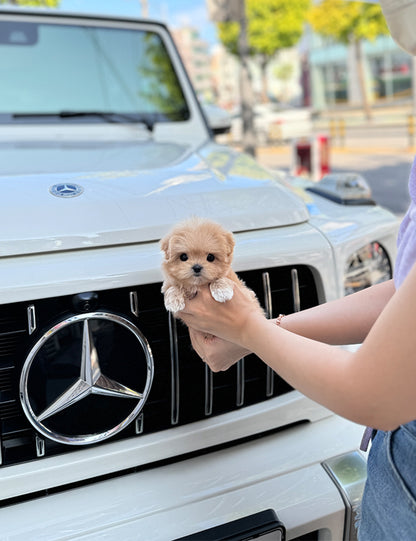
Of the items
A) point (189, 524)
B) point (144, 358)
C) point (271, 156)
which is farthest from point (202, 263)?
point (271, 156)

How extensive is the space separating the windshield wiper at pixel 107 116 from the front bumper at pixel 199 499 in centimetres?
179

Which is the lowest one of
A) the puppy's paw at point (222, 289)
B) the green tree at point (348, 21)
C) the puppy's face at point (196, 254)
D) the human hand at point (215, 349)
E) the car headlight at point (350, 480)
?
the car headlight at point (350, 480)

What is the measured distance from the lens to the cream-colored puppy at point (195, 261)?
43.1 inches

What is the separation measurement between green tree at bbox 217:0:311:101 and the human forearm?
2942 centimetres

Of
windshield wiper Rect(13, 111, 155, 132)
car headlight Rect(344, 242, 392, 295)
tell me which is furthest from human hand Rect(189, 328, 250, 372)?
windshield wiper Rect(13, 111, 155, 132)

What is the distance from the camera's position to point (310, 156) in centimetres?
828

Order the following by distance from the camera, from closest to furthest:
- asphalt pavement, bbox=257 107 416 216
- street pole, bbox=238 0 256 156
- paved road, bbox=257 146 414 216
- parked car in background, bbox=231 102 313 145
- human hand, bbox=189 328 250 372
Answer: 1. human hand, bbox=189 328 250 372
2. paved road, bbox=257 146 414 216
3. street pole, bbox=238 0 256 156
4. asphalt pavement, bbox=257 107 416 216
5. parked car in background, bbox=231 102 313 145

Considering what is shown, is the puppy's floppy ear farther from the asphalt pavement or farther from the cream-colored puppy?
the asphalt pavement

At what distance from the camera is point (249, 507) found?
1.49 meters

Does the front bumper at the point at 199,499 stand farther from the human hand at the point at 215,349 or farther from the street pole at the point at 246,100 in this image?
the street pole at the point at 246,100

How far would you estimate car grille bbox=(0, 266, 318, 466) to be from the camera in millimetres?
1437

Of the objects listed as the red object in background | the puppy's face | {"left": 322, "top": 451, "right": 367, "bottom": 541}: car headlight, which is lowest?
{"left": 322, "top": 451, "right": 367, "bottom": 541}: car headlight

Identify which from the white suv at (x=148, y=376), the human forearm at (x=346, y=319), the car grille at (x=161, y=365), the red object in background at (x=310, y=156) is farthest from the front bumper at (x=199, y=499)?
the red object in background at (x=310, y=156)

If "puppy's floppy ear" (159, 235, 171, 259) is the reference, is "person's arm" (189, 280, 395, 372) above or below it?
below
